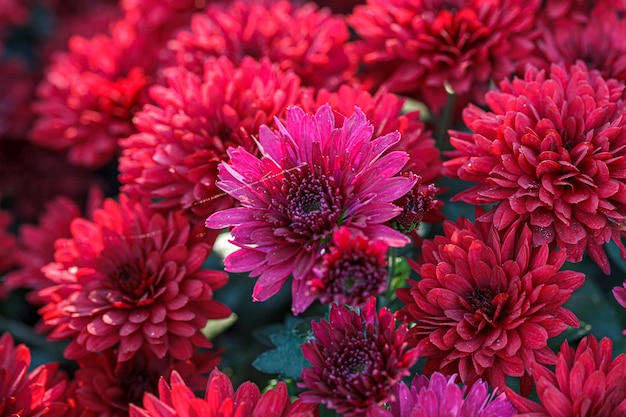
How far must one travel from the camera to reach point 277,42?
1.34 m

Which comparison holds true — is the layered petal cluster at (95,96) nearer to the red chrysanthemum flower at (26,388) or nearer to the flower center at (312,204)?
the red chrysanthemum flower at (26,388)

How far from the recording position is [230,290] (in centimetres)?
140

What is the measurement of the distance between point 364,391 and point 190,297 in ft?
1.17

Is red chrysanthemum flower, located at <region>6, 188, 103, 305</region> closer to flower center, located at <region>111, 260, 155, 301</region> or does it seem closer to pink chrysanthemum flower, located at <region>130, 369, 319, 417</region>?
flower center, located at <region>111, 260, 155, 301</region>

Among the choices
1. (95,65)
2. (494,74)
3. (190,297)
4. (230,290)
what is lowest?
(230,290)

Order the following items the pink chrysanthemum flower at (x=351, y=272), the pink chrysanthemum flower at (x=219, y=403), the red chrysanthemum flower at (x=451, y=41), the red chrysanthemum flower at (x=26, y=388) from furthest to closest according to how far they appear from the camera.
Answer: the red chrysanthemum flower at (x=451, y=41)
the red chrysanthemum flower at (x=26, y=388)
the pink chrysanthemum flower at (x=219, y=403)
the pink chrysanthemum flower at (x=351, y=272)

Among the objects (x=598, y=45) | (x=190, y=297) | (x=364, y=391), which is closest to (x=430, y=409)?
(x=364, y=391)

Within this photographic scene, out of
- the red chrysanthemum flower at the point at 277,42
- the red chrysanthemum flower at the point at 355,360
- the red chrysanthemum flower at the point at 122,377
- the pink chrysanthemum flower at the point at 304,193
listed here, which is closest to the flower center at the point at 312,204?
the pink chrysanthemum flower at the point at 304,193

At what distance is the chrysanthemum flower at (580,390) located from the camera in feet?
2.67

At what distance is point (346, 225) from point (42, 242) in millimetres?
838

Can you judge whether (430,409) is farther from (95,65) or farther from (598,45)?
(95,65)

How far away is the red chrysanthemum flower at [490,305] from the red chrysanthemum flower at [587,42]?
0.42m

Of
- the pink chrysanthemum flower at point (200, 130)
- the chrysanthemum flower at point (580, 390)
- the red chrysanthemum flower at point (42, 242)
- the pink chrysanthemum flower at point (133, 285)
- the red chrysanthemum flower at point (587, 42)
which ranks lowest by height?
the red chrysanthemum flower at point (42, 242)

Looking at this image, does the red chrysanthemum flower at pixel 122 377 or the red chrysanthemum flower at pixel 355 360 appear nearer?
the red chrysanthemum flower at pixel 355 360
